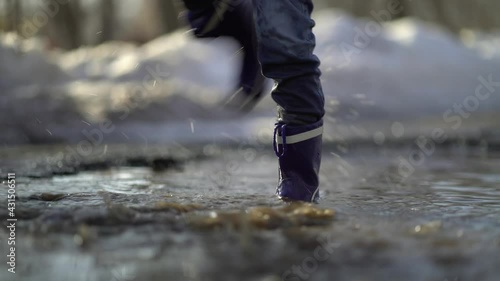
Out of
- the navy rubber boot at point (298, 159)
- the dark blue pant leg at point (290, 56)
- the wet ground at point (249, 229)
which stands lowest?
the wet ground at point (249, 229)

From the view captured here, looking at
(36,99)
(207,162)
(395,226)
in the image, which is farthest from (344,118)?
(395,226)

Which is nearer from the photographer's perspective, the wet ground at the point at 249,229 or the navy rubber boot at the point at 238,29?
the wet ground at the point at 249,229

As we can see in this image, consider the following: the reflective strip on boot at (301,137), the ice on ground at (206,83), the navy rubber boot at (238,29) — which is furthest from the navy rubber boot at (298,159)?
the ice on ground at (206,83)

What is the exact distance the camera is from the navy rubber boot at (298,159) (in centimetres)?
197

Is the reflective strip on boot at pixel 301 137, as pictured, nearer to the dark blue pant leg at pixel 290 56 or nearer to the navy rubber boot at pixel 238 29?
the dark blue pant leg at pixel 290 56

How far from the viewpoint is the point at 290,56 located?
1913 mm

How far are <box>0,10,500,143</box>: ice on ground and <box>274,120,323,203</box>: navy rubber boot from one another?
2394mm

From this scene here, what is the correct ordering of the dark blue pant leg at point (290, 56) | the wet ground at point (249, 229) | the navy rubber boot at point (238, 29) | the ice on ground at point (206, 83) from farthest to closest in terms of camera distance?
1. the ice on ground at point (206, 83)
2. the navy rubber boot at point (238, 29)
3. the dark blue pant leg at point (290, 56)
4. the wet ground at point (249, 229)

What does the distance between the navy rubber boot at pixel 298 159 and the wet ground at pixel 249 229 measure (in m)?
0.08

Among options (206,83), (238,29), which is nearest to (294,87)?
(238,29)

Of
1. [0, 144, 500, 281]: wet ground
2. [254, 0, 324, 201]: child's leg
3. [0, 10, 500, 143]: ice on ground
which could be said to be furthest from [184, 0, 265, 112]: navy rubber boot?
[0, 10, 500, 143]: ice on ground

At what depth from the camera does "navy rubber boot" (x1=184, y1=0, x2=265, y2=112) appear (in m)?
2.64

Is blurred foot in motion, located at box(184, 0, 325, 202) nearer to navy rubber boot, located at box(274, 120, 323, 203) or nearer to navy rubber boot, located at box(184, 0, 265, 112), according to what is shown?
navy rubber boot, located at box(274, 120, 323, 203)

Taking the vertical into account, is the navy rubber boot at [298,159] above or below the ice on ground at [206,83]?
below
